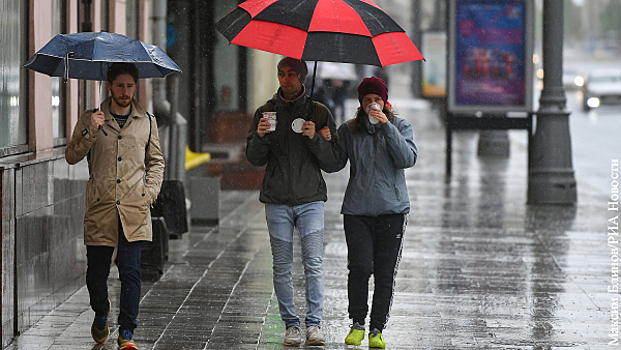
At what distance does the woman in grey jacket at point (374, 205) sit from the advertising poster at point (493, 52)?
9.64m

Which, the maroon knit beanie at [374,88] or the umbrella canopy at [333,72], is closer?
the maroon knit beanie at [374,88]

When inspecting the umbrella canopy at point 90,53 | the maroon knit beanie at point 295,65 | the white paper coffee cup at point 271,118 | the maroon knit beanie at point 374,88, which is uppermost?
the umbrella canopy at point 90,53

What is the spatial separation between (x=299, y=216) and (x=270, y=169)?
1.11 feet

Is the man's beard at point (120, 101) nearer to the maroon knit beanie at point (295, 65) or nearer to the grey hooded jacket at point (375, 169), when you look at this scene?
the maroon knit beanie at point (295, 65)

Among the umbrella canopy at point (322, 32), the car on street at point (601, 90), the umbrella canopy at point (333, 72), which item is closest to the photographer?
the umbrella canopy at point (322, 32)

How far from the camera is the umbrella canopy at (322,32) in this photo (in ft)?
17.3

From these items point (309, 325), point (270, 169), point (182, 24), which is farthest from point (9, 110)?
point (182, 24)

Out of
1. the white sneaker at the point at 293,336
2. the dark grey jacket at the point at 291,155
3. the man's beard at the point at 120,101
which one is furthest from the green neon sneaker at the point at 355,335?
the man's beard at the point at 120,101

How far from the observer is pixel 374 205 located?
5656mm

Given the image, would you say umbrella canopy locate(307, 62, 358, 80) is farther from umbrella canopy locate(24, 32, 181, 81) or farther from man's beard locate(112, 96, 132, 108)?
man's beard locate(112, 96, 132, 108)

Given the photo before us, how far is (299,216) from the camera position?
18.8 ft

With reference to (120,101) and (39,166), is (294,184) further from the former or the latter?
(39,166)

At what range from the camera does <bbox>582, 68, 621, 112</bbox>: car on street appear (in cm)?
4225

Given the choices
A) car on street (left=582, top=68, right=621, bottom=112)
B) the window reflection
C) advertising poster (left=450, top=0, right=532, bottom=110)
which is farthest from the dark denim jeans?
car on street (left=582, top=68, right=621, bottom=112)
